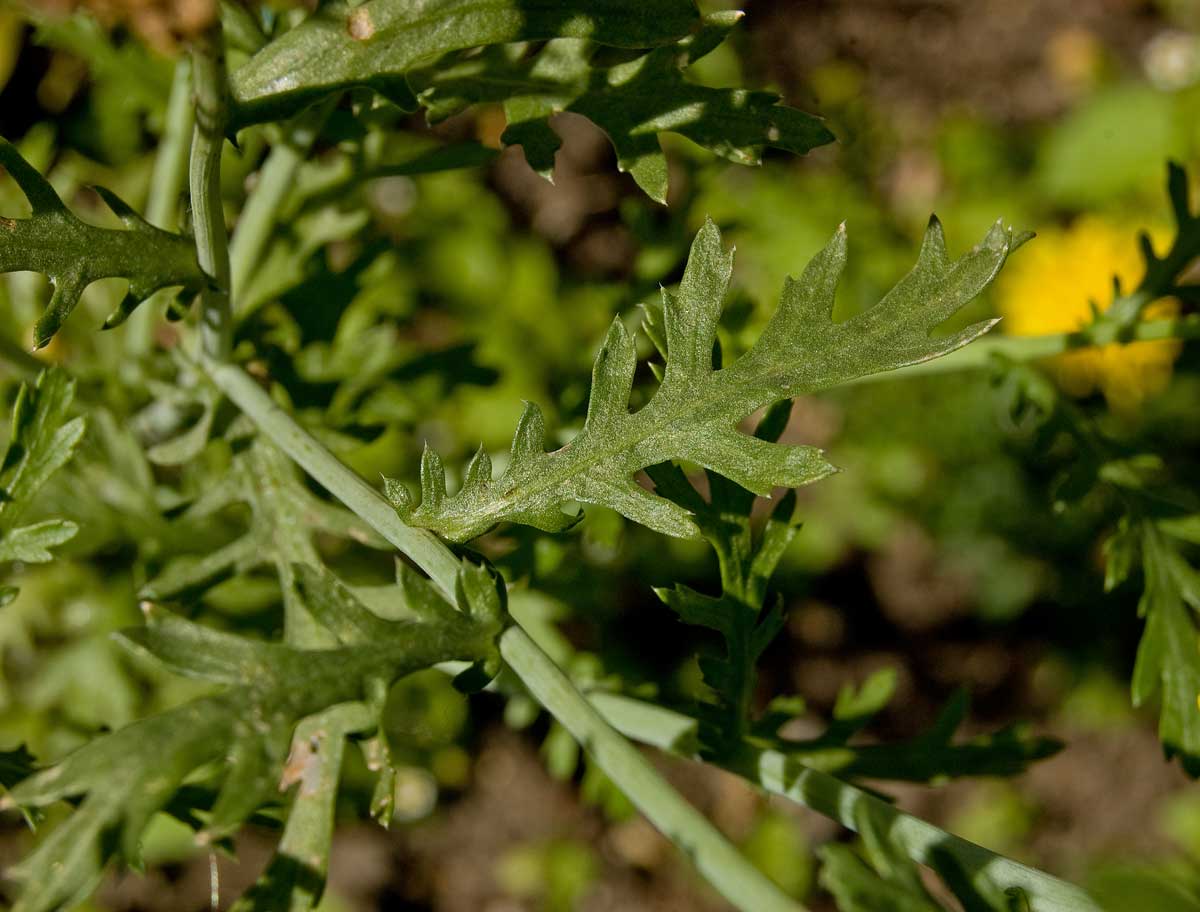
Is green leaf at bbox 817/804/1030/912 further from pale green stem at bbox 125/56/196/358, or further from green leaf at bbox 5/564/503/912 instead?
pale green stem at bbox 125/56/196/358

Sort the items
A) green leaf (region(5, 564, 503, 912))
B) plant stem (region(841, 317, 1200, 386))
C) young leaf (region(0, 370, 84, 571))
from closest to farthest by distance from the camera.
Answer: green leaf (region(5, 564, 503, 912)) → young leaf (region(0, 370, 84, 571)) → plant stem (region(841, 317, 1200, 386))

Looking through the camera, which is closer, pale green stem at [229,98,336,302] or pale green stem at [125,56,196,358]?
pale green stem at [229,98,336,302]

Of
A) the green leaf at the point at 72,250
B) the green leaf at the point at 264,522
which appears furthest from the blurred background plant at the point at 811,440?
the green leaf at the point at 72,250

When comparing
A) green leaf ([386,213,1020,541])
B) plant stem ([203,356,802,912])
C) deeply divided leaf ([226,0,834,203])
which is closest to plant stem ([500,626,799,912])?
plant stem ([203,356,802,912])

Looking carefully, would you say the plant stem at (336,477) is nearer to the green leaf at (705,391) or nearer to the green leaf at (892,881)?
the green leaf at (705,391)

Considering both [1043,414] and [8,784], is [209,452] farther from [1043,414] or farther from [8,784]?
[1043,414]

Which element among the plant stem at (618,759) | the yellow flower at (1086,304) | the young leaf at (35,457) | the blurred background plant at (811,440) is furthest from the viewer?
the yellow flower at (1086,304)
